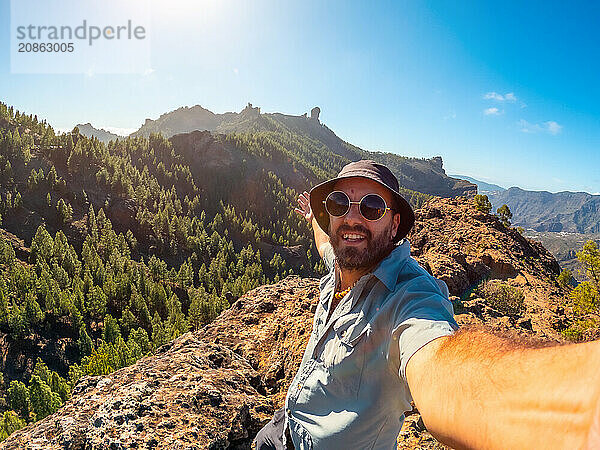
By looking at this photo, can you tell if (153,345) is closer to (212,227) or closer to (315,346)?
(315,346)

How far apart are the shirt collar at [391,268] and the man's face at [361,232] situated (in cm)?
17

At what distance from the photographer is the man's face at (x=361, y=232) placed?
240 cm

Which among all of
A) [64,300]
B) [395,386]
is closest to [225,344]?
[395,386]

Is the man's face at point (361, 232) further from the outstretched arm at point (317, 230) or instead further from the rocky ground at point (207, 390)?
the outstretched arm at point (317, 230)

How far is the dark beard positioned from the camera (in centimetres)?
238

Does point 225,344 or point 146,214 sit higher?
point 146,214

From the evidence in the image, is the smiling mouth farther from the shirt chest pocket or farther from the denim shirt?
the shirt chest pocket

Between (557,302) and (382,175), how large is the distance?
50.3 feet

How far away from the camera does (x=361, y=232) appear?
245 centimetres

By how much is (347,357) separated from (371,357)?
0.49ft

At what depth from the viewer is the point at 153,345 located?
15.7 metres

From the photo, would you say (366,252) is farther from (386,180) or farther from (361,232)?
(386,180)

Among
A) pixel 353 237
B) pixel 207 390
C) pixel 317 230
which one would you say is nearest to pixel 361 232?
pixel 353 237

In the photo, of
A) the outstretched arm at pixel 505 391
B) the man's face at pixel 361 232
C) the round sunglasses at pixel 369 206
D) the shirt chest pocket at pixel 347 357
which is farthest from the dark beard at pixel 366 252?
the outstretched arm at pixel 505 391
